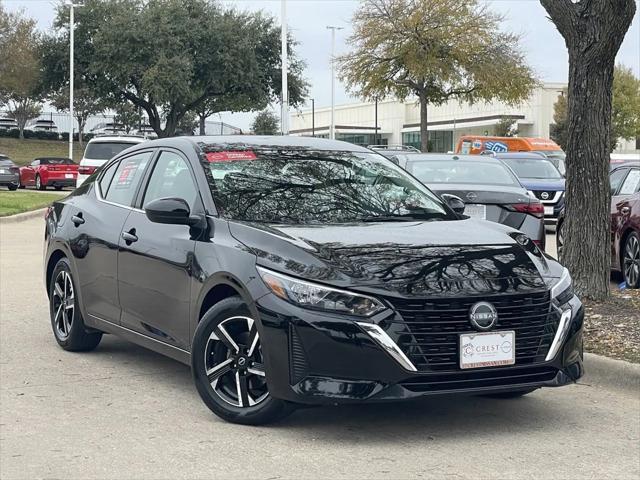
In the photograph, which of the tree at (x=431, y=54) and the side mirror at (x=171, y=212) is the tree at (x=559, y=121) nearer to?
the tree at (x=431, y=54)

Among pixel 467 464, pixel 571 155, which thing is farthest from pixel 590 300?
pixel 467 464

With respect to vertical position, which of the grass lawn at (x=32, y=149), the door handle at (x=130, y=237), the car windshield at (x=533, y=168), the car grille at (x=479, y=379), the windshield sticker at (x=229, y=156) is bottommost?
the car grille at (x=479, y=379)

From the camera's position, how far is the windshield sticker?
21.6ft

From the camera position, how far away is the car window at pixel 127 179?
23.9ft

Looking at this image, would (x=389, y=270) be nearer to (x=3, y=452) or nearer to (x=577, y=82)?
(x=3, y=452)

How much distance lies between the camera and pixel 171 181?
6.82 m

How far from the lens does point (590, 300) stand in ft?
29.3

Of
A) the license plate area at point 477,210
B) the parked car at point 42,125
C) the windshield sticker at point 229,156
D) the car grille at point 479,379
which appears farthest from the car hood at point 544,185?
the parked car at point 42,125

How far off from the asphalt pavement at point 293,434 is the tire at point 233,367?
11cm

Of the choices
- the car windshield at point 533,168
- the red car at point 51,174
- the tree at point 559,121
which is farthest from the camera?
the tree at point 559,121

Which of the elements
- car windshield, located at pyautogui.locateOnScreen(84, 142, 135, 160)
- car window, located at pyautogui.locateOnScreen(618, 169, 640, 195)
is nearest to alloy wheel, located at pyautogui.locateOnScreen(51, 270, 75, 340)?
car window, located at pyautogui.locateOnScreen(618, 169, 640, 195)

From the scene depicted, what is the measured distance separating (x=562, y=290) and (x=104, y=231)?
323 cm

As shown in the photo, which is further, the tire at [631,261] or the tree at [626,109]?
the tree at [626,109]

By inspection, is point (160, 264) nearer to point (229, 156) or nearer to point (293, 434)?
point (229, 156)
